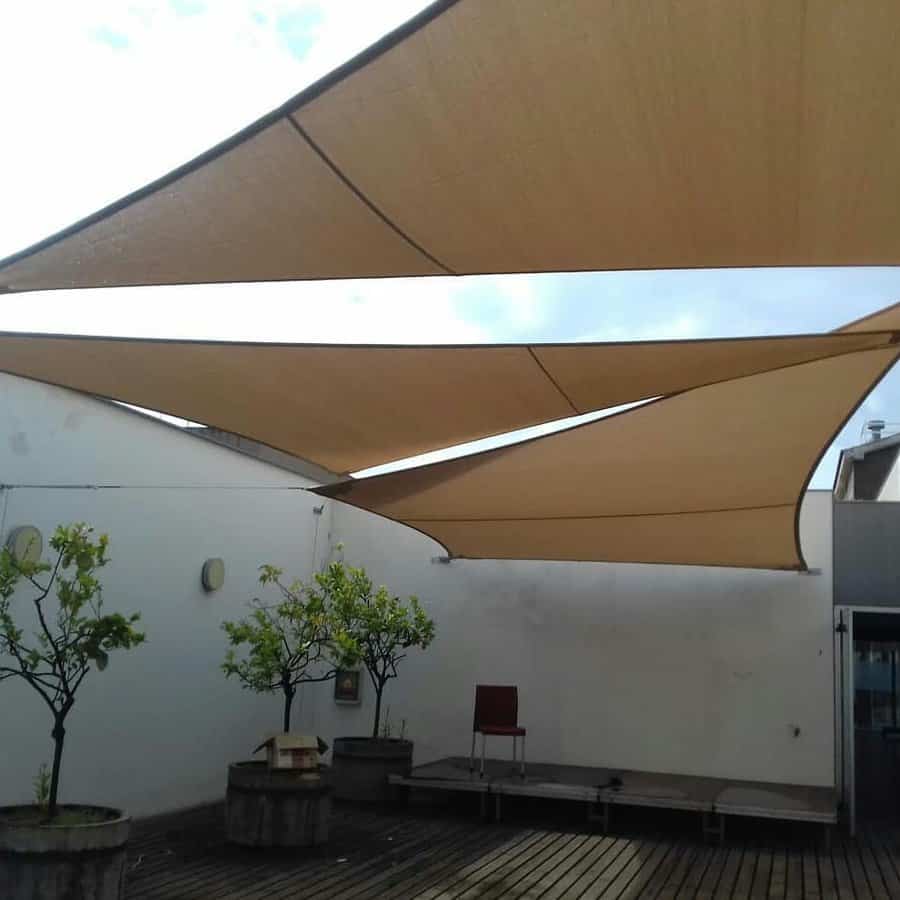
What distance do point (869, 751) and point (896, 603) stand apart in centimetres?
156

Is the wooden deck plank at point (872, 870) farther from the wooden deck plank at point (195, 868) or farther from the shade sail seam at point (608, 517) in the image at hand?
the wooden deck plank at point (195, 868)

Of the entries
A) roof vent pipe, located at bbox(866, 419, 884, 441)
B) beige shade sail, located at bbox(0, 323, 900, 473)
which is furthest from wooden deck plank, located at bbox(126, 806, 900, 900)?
roof vent pipe, located at bbox(866, 419, 884, 441)

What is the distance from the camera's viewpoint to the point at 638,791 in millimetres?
7266

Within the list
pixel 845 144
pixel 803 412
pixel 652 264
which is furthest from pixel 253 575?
pixel 845 144

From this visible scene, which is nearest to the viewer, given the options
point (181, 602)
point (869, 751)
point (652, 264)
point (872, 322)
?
point (652, 264)

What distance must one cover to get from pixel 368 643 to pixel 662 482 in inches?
122

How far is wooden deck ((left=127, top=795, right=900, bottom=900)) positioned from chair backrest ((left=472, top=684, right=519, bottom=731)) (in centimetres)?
73

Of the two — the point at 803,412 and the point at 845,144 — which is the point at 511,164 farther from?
the point at 803,412

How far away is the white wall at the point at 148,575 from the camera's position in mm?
5879

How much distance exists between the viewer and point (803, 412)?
5.11m

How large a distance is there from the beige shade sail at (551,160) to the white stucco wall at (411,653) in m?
2.88

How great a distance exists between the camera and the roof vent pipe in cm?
1446

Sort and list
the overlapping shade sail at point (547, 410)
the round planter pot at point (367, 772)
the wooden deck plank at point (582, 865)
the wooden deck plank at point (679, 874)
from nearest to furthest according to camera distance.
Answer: the overlapping shade sail at point (547, 410)
the wooden deck plank at point (582, 865)
the wooden deck plank at point (679, 874)
the round planter pot at point (367, 772)

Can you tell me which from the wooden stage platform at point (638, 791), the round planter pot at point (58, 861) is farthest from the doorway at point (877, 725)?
the round planter pot at point (58, 861)
